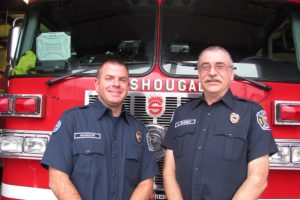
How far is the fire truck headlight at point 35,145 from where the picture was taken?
315 cm

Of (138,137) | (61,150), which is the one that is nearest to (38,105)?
(61,150)

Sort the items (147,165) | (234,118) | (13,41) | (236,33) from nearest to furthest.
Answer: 1. (234,118)
2. (147,165)
3. (236,33)
4. (13,41)

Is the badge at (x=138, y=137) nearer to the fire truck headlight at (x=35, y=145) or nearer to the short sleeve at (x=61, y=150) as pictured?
the short sleeve at (x=61, y=150)

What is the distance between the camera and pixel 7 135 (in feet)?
10.7

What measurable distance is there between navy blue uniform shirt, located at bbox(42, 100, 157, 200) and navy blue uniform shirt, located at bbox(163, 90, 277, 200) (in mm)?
279

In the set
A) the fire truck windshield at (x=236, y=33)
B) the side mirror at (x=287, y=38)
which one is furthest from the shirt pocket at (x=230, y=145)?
the side mirror at (x=287, y=38)

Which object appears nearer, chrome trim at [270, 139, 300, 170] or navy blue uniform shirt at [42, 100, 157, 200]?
navy blue uniform shirt at [42, 100, 157, 200]

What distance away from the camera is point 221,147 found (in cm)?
238

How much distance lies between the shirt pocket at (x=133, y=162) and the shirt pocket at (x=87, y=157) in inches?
6.2

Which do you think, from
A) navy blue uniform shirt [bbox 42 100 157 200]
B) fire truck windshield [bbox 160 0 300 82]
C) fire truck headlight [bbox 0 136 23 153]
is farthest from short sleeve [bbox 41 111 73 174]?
fire truck windshield [bbox 160 0 300 82]

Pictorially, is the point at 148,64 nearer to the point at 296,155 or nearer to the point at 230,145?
the point at 230,145

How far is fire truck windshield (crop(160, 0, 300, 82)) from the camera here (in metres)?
3.29

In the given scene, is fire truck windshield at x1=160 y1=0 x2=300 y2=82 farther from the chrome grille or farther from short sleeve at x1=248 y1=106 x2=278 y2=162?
short sleeve at x1=248 y1=106 x2=278 y2=162

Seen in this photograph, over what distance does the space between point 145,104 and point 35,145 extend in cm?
85
